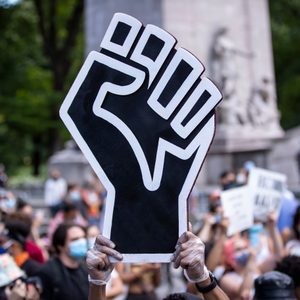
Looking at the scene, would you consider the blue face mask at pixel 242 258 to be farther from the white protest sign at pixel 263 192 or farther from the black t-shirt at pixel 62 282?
the white protest sign at pixel 263 192

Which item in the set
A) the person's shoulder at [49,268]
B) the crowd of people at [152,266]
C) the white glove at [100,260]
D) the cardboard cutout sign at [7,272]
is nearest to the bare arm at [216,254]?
the crowd of people at [152,266]

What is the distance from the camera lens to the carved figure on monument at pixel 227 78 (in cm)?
1939

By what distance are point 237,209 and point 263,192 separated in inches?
42.6

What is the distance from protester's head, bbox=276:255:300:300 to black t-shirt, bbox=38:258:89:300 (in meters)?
1.55

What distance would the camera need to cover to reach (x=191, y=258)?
2947 millimetres

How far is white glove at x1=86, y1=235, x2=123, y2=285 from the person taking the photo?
306cm

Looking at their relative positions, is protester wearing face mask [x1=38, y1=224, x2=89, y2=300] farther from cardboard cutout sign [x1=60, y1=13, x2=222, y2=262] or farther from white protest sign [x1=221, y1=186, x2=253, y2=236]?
cardboard cutout sign [x1=60, y1=13, x2=222, y2=262]

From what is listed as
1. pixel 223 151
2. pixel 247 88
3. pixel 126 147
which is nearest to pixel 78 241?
pixel 126 147

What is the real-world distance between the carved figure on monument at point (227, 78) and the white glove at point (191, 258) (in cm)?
1639

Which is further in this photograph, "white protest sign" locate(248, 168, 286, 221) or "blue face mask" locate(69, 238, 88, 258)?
"white protest sign" locate(248, 168, 286, 221)

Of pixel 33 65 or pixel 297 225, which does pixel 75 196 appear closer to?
pixel 297 225

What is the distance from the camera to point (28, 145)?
4134cm

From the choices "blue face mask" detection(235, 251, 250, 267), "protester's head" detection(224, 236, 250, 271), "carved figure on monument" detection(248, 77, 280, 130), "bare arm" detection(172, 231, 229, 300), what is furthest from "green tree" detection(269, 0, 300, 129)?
"bare arm" detection(172, 231, 229, 300)

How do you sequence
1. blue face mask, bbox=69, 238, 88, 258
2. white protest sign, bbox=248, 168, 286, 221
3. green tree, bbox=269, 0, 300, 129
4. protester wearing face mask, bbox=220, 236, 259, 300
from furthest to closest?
green tree, bbox=269, 0, 300, 129, white protest sign, bbox=248, 168, 286, 221, blue face mask, bbox=69, 238, 88, 258, protester wearing face mask, bbox=220, 236, 259, 300
